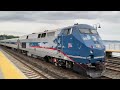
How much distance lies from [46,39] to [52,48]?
2.37m

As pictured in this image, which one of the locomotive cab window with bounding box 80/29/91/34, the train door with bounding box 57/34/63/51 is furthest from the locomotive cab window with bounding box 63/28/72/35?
the locomotive cab window with bounding box 80/29/91/34

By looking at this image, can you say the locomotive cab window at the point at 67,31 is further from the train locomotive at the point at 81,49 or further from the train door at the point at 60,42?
the train door at the point at 60,42

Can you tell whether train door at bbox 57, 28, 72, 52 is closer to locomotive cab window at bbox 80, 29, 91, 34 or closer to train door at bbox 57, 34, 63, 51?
train door at bbox 57, 34, 63, 51

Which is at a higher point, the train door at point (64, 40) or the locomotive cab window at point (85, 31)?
the locomotive cab window at point (85, 31)

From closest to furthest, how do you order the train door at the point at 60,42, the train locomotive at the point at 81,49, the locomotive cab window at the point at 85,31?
the train locomotive at the point at 81,49
the locomotive cab window at the point at 85,31
the train door at the point at 60,42

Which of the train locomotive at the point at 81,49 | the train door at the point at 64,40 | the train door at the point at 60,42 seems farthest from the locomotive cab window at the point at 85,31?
the train door at the point at 60,42

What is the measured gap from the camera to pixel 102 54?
47.4ft

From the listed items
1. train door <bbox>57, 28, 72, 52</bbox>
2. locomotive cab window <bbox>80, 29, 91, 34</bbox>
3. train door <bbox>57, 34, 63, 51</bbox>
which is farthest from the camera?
train door <bbox>57, 34, 63, 51</bbox>

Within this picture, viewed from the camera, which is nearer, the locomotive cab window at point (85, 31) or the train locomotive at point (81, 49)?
the train locomotive at point (81, 49)

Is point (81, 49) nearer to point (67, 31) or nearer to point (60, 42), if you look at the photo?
point (67, 31)

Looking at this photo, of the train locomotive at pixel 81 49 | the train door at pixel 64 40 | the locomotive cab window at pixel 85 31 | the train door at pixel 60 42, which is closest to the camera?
the train locomotive at pixel 81 49
